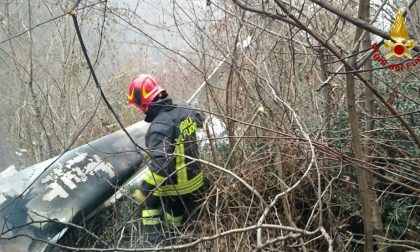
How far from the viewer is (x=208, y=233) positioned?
12.1 ft

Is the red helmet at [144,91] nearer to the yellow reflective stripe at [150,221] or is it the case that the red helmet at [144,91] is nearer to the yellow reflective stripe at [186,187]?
the yellow reflective stripe at [186,187]

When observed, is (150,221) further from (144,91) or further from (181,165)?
(144,91)

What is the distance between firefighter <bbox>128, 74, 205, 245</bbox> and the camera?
3.92m

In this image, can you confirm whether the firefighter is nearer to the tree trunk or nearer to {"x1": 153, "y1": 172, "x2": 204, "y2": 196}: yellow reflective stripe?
{"x1": 153, "y1": 172, "x2": 204, "y2": 196}: yellow reflective stripe

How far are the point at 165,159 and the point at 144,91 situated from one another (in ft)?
2.69

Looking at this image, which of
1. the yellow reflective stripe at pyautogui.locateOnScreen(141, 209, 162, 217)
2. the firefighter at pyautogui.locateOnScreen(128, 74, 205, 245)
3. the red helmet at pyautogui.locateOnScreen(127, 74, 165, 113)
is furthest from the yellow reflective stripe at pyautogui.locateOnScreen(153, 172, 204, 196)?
the red helmet at pyautogui.locateOnScreen(127, 74, 165, 113)

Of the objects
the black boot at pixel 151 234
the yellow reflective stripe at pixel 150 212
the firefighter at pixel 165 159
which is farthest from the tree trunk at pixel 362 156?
the yellow reflective stripe at pixel 150 212

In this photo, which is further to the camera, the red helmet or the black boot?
the red helmet

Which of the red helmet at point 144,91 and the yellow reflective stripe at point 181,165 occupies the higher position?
the red helmet at point 144,91

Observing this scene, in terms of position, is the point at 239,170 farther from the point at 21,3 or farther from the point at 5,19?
the point at 21,3

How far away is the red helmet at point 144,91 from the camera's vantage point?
169 inches

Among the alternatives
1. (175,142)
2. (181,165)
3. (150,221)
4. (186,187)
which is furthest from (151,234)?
(175,142)

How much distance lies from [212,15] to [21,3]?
4619 mm

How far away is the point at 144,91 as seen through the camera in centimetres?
430
